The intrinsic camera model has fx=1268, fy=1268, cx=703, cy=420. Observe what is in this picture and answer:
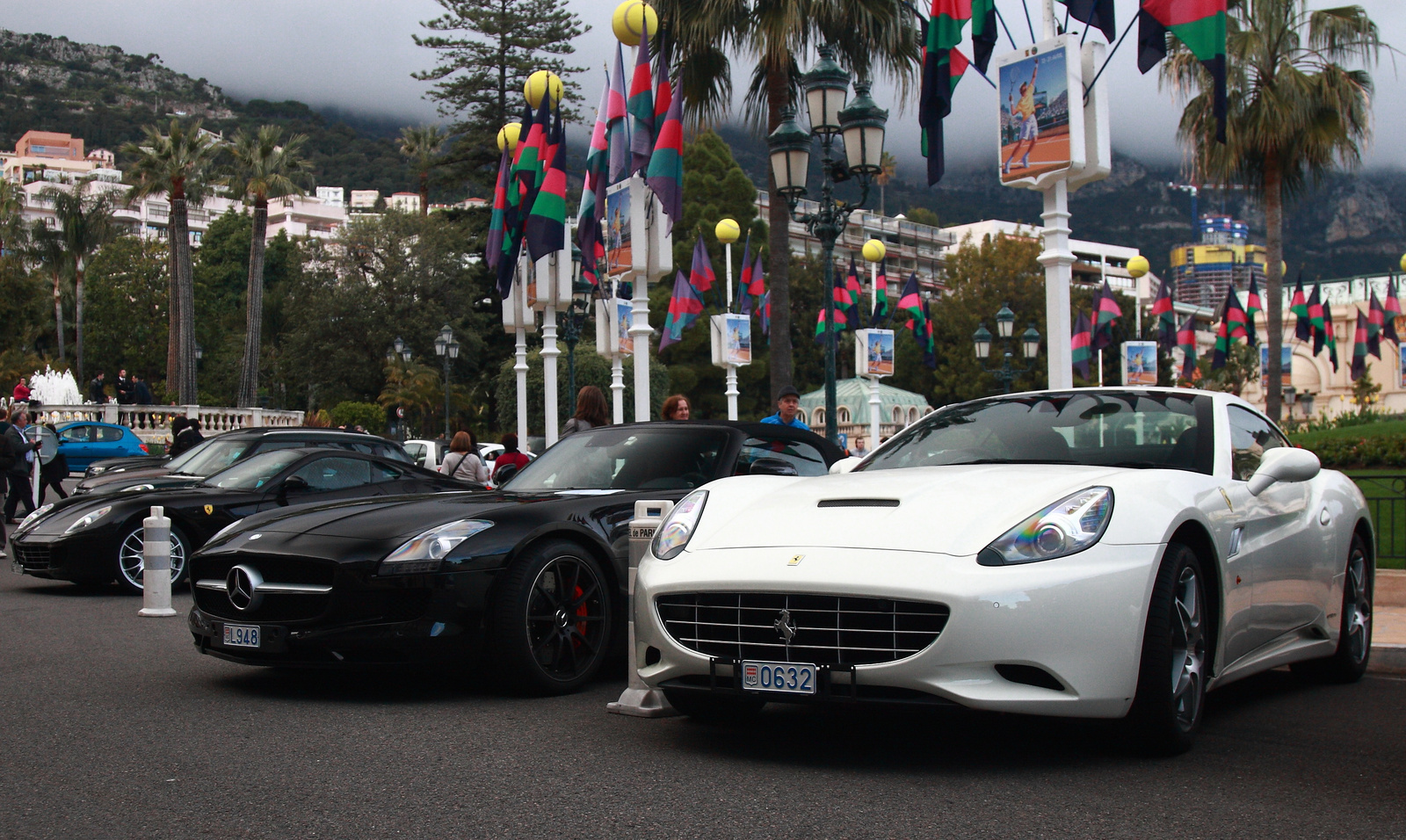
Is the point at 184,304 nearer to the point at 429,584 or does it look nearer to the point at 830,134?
the point at 830,134

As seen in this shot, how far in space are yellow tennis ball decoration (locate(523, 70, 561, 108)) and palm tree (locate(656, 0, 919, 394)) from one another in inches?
74.5

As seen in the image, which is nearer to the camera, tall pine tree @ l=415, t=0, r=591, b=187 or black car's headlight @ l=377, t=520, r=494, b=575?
black car's headlight @ l=377, t=520, r=494, b=575

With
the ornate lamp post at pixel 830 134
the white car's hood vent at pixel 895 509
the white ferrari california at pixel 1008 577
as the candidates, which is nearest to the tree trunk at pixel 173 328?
the ornate lamp post at pixel 830 134

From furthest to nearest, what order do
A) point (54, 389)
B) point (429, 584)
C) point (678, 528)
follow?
point (54, 389)
point (429, 584)
point (678, 528)

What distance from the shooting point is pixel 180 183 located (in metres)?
44.7

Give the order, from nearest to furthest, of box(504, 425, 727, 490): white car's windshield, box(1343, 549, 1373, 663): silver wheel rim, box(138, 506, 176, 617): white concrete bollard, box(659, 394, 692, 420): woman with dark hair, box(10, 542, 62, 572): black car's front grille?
box(1343, 549, 1373, 663): silver wheel rim
box(504, 425, 727, 490): white car's windshield
box(138, 506, 176, 617): white concrete bollard
box(10, 542, 62, 572): black car's front grille
box(659, 394, 692, 420): woman with dark hair

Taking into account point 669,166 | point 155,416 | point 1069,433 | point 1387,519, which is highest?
point 669,166

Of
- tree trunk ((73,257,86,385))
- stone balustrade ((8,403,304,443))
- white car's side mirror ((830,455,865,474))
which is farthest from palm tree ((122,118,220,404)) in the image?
white car's side mirror ((830,455,865,474))

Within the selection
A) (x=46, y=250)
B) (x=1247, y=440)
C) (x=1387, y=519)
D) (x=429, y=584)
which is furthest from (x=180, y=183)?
(x=1247, y=440)

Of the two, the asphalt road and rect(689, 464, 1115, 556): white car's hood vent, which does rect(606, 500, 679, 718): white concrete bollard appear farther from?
rect(689, 464, 1115, 556): white car's hood vent

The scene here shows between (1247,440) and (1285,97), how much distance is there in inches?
858

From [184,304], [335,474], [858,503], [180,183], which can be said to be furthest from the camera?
[184,304]

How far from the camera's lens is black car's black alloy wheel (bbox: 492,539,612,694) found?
5.73 m

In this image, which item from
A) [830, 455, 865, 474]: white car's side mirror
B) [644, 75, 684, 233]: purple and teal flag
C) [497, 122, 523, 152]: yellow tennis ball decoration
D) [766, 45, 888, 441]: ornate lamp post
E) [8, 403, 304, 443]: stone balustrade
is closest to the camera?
[830, 455, 865, 474]: white car's side mirror
